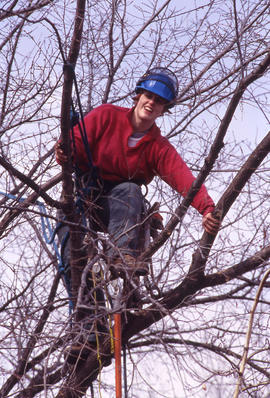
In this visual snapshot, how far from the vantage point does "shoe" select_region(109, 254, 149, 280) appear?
356 centimetres

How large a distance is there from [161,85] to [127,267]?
154cm

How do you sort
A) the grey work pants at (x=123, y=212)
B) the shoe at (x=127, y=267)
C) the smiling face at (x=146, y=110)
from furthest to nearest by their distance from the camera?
1. the smiling face at (x=146, y=110)
2. the grey work pants at (x=123, y=212)
3. the shoe at (x=127, y=267)

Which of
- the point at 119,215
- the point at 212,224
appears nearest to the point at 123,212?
the point at 119,215

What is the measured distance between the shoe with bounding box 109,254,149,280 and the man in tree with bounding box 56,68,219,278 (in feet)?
0.57

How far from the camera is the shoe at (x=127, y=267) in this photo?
356 centimetres

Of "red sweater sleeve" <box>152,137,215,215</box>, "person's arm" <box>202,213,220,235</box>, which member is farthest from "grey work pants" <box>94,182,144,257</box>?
"person's arm" <box>202,213,220,235</box>

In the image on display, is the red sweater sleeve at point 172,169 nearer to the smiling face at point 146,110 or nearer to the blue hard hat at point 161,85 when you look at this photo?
the smiling face at point 146,110

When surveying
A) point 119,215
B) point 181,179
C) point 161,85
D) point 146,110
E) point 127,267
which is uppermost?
point 161,85

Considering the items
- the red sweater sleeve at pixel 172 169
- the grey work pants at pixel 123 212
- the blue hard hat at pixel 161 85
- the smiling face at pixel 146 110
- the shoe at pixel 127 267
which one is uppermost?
the blue hard hat at pixel 161 85

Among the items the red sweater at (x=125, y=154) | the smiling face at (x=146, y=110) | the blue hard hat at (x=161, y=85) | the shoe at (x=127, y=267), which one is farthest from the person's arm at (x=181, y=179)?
the shoe at (x=127, y=267)

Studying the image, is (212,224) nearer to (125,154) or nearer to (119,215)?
(119,215)

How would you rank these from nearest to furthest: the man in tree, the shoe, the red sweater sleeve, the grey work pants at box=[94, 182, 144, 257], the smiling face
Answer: the shoe
the grey work pants at box=[94, 182, 144, 257]
the man in tree
the red sweater sleeve
the smiling face

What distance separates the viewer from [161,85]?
447 centimetres

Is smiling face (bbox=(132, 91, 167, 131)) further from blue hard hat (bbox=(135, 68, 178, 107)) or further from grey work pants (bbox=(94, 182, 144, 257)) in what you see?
grey work pants (bbox=(94, 182, 144, 257))
